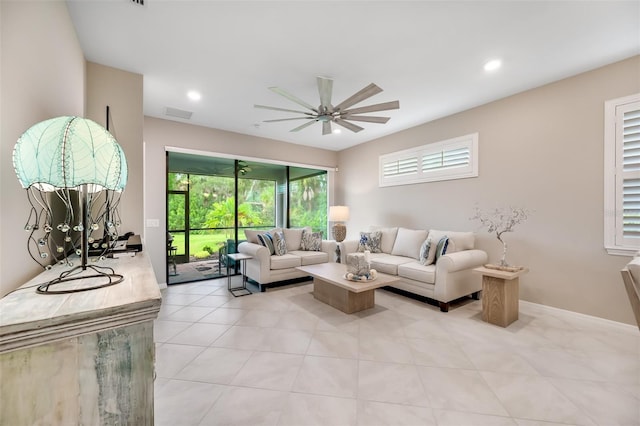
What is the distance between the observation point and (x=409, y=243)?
425 cm

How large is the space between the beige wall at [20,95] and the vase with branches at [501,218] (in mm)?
4210

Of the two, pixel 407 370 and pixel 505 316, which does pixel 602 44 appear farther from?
pixel 407 370

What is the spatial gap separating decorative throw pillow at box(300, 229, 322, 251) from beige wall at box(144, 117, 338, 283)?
6.52 feet

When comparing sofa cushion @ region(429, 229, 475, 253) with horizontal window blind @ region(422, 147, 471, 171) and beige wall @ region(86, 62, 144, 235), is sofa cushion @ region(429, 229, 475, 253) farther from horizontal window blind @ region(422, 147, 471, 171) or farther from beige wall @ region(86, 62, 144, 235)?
beige wall @ region(86, 62, 144, 235)

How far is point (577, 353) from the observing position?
2271mm

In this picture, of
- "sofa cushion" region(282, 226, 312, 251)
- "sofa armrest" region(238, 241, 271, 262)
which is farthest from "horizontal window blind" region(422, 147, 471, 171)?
"sofa armrest" region(238, 241, 271, 262)

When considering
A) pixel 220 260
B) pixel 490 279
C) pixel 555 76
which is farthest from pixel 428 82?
pixel 220 260

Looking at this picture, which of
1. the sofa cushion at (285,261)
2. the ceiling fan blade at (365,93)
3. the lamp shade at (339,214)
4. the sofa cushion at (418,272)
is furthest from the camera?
the lamp shade at (339,214)

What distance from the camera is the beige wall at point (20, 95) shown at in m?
1.03

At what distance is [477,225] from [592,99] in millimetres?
1907

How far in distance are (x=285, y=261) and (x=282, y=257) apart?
0.36 feet

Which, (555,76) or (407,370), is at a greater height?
(555,76)

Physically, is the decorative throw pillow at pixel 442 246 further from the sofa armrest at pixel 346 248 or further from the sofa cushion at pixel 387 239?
the sofa armrest at pixel 346 248

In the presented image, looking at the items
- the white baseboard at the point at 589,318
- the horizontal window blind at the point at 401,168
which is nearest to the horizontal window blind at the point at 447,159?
the horizontal window blind at the point at 401,168
